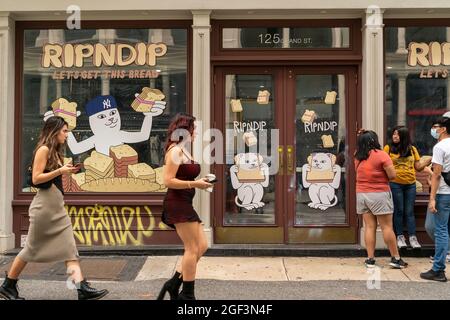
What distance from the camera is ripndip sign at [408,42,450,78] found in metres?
7.73

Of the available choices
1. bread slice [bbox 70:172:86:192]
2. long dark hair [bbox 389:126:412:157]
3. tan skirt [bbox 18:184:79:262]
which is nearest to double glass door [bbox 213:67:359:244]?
long dark hair [bbox 389:126:412:157]

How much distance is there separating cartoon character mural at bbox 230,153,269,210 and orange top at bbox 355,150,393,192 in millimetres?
1601

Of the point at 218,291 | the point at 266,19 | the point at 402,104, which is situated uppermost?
the point at 266,19


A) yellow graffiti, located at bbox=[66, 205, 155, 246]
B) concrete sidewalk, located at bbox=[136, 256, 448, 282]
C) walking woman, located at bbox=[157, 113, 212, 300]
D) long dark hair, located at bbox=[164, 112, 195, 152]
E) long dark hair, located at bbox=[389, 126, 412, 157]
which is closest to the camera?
walking woman, located at bbox=[157, 113, 212, 300]

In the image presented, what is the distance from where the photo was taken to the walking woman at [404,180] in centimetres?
724

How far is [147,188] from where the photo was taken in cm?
780

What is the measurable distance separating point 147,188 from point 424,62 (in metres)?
4.35

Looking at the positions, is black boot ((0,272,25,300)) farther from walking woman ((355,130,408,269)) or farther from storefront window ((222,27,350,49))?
storefront window ((222,27,350,49))

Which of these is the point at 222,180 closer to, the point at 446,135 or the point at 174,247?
the point at 174,247

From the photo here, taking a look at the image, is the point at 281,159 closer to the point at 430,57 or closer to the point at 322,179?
the point at 322,179

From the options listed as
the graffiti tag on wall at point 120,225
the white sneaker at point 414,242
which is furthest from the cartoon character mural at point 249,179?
the white sneaker at point 414,242

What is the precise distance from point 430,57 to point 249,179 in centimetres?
311

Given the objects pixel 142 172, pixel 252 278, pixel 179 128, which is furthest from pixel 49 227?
pixel 142 172
